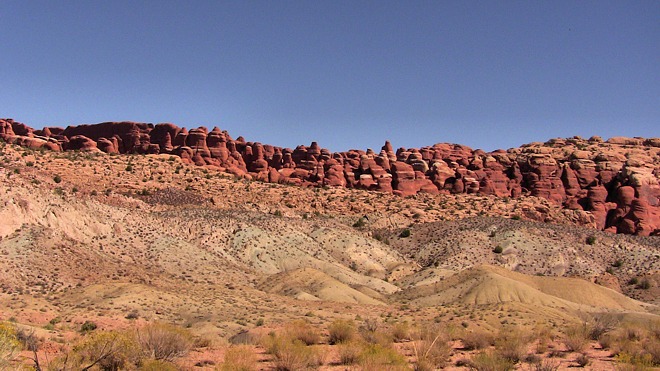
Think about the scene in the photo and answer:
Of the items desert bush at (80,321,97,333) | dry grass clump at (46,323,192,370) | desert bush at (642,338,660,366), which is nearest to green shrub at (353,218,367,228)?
desert bush at (80,321,97,333)

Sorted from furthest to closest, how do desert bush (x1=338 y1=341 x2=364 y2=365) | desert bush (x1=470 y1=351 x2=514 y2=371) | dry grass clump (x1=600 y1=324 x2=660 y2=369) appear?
desert bush (x1=338 y1=341 x2=364 y2=365) → dry grass clump (x1=600 y1=324 x2=660 y2=369) → desert bush (x1=470 y1=351 x2=514 y2=371)

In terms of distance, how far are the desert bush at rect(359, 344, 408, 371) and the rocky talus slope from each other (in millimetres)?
68862

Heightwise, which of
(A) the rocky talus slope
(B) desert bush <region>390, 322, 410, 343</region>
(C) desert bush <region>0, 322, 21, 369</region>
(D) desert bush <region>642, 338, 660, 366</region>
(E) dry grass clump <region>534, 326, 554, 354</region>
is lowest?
(B) desert bush <region>390, 322, 410, 343</region>

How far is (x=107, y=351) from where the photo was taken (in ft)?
53.5

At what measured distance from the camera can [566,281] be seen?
5006 centimetres

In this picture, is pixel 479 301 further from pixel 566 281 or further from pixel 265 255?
pixel 265 255

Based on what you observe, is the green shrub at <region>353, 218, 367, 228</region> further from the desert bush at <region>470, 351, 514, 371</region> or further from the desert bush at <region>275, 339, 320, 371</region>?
the desert bush at <region>470, 351, 514, 371</region>

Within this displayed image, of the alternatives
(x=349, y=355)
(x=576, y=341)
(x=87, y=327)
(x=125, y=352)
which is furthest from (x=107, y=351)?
(x=576, y=341)

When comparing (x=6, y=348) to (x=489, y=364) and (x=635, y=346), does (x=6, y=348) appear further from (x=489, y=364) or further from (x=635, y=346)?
(x=635, y=346)

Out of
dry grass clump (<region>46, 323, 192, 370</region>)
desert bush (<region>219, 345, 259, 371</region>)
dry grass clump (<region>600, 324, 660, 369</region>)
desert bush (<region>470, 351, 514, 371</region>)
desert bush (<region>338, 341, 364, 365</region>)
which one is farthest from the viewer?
desert bush (<region>338, 341, 364, 365</region>)

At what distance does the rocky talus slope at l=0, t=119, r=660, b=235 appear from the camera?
284 feet

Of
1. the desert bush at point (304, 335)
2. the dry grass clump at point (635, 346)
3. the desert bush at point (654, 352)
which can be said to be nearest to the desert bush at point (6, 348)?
the desert bush at point (304, 335)

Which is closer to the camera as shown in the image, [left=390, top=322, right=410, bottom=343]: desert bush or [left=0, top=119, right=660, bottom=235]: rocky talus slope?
[left=390, top=322, right=410, bottom=343]: desert bush

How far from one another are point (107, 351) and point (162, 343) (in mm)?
2128
